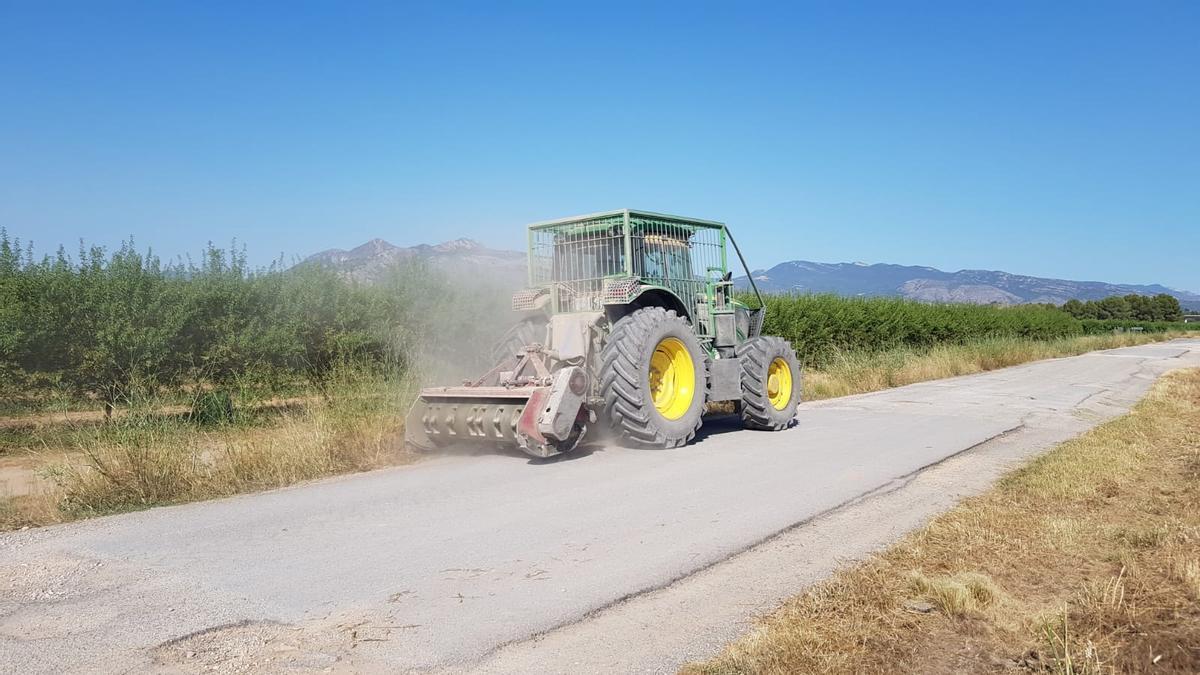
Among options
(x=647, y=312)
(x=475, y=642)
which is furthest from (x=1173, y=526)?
(x=647, y=312)

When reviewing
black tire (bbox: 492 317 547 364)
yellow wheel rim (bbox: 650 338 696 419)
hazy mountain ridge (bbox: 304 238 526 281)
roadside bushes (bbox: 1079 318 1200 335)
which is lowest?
roadside bushes (bbox: 1079 318 1200 335)

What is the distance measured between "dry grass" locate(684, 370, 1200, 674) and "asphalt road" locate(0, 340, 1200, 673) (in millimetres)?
419

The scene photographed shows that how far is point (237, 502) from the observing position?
7207 millimetres

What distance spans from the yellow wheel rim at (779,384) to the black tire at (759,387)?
22cm

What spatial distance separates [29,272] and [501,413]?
336 inches

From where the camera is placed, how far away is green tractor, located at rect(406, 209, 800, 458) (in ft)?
30.2

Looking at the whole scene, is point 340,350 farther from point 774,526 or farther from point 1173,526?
point 1173,526

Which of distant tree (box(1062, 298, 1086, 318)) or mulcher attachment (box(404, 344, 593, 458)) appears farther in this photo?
distant tree (box(1062, 298, 1086, 318))

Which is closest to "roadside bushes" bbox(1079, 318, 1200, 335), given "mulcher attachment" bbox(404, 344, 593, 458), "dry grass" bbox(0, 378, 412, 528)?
"mulcher attachment" bbox(404, 344, 593, 458)

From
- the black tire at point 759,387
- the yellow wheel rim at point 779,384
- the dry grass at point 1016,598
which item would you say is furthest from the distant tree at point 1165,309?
the dry grass at point 1016,598

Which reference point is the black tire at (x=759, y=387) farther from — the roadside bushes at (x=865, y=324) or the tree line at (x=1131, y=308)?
the tree line at (x=1131, y=308)

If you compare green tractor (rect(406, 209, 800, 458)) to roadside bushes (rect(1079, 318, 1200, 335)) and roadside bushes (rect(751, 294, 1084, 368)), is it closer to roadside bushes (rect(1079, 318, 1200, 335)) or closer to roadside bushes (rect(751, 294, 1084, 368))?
roadside bushes (rect(751, 294, 1084, 368))

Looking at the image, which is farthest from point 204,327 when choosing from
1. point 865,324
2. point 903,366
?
point 865,324

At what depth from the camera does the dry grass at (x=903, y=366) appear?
1928 centimetres
